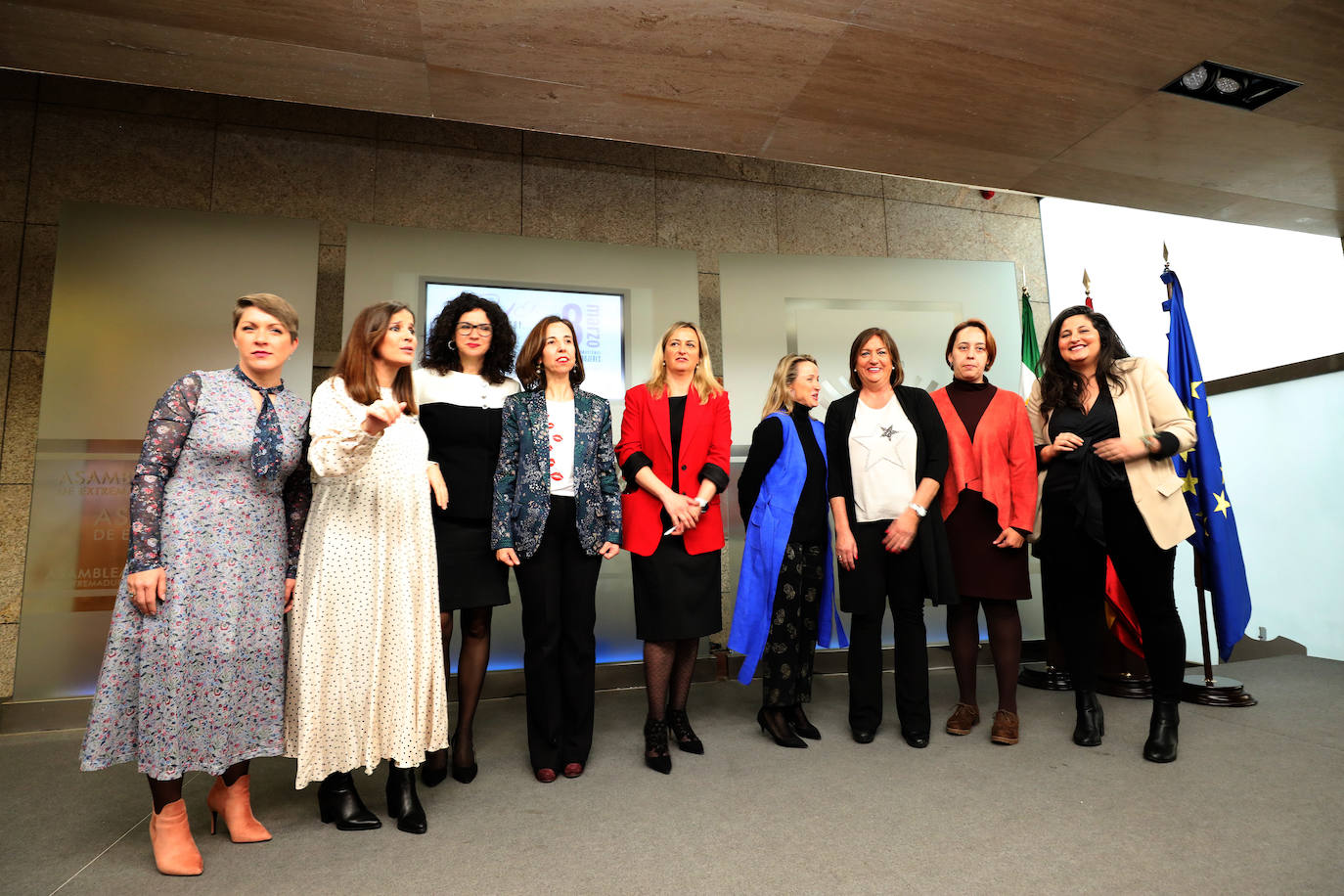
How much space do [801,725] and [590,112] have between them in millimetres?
2795

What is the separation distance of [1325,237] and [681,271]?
4.08m

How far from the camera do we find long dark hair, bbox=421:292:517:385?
2.52m

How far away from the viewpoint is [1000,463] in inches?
108

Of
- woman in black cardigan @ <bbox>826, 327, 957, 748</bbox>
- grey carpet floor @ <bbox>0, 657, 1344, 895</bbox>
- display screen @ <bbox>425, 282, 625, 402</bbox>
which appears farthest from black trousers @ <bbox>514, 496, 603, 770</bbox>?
display screen @ <bbox>425, 282, 625, 402</bbox>

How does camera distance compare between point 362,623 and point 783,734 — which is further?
point 783,734

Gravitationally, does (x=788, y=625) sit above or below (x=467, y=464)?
below

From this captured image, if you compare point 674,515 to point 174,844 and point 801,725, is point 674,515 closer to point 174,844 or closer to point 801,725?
point 801,725

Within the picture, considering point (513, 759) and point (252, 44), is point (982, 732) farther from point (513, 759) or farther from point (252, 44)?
point (252, 44)

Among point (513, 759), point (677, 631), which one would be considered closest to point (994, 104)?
point (677, 631)

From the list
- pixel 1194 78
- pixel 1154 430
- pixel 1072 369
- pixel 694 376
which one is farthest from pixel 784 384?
pixel 1194 78

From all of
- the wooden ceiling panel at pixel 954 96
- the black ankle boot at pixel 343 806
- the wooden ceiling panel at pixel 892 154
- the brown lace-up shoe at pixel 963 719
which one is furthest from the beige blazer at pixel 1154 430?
the black ankle boot at pixel 343 806

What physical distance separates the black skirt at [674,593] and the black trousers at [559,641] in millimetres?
213

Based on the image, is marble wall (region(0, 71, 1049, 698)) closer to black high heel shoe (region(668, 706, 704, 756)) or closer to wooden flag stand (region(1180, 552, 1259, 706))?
black high heel shoe (region(668, 706, 704, 756))

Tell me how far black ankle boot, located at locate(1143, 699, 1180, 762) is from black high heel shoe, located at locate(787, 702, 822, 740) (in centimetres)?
114
